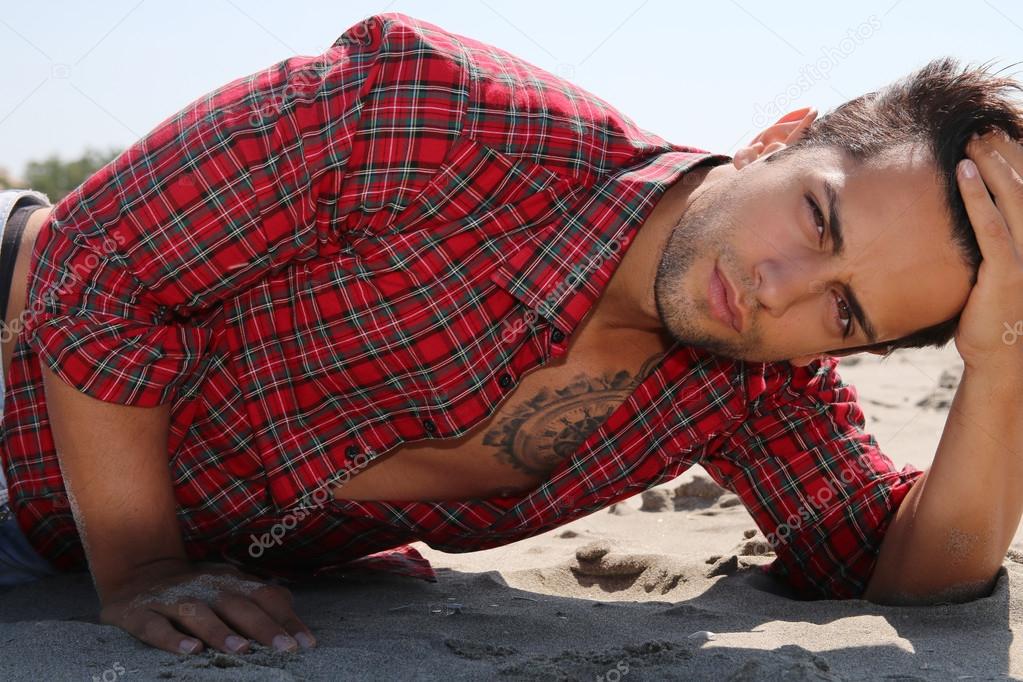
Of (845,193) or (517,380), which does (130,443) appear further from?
(845,193)

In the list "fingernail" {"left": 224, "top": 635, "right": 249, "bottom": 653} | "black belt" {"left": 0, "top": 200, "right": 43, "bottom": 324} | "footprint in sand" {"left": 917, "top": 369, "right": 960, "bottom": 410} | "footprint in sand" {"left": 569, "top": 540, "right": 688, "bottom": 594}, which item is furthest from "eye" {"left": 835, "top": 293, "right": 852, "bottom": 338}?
"footprint in sand" {"left": 917, "top": 369, "right": 960, "bottom": 410}

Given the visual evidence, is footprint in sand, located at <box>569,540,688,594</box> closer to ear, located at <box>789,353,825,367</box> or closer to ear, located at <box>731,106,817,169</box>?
ear, located at <box>789,353,825,367</box>

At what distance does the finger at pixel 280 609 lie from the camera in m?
2.17

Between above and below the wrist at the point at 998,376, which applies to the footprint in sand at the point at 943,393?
below

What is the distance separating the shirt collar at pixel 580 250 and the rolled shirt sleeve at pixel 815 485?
0.70 m

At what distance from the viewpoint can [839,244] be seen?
94.1 inches

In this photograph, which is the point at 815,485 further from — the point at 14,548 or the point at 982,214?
the point at 14,548

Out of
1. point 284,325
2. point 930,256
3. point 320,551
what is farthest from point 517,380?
point 930,256

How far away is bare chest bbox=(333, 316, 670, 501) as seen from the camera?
2631mm

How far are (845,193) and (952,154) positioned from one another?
33 cm

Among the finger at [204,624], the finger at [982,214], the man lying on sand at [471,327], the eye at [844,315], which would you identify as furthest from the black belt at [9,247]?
the finger at [982,214]

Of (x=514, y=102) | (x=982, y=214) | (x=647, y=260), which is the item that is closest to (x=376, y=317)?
(x=514, y=102)

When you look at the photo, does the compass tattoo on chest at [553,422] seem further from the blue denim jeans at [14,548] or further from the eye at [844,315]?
the blue denim jeans at [14,548]

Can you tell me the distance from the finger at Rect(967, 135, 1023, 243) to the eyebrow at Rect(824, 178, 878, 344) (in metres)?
0.40
